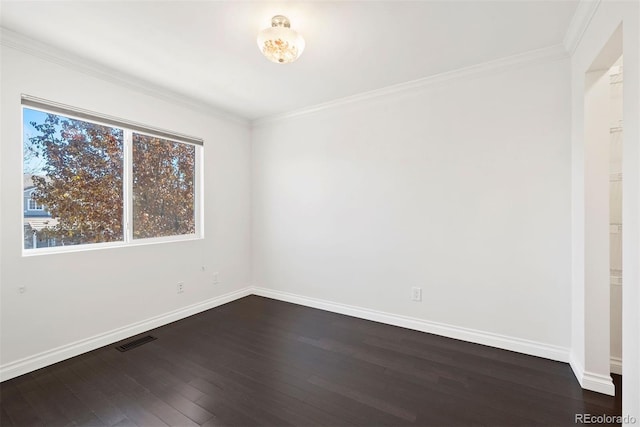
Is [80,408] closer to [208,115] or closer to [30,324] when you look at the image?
[30,324]

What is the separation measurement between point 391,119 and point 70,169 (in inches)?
124

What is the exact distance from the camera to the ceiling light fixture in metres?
1.85

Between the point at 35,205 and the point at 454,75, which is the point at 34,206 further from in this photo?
the point at 454,75

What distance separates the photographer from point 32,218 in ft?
7.47

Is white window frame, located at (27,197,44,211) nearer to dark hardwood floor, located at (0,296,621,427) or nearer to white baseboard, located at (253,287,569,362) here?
dark hardwood floor, located at (0,296,621,427)

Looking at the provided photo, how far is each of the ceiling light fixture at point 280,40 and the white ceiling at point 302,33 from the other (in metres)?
0.06

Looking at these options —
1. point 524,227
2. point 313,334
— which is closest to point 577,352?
point 524,227

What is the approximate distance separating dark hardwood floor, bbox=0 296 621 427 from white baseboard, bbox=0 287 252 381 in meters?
0.07

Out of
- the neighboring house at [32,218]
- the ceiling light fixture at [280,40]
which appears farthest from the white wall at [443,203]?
the neighboring house at [32,218]

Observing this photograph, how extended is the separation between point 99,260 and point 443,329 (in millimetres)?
3398

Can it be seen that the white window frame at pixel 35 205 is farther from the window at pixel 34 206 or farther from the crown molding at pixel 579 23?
the crown molding at pixel 579 23

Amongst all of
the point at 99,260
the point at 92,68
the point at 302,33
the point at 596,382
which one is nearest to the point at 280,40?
the point at 302,33

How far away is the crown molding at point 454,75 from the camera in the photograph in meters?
2.30

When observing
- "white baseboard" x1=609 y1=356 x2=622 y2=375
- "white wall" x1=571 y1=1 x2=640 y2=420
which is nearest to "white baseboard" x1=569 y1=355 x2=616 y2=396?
"white wall" x1=571 y1=1 x2=640 y2=420
